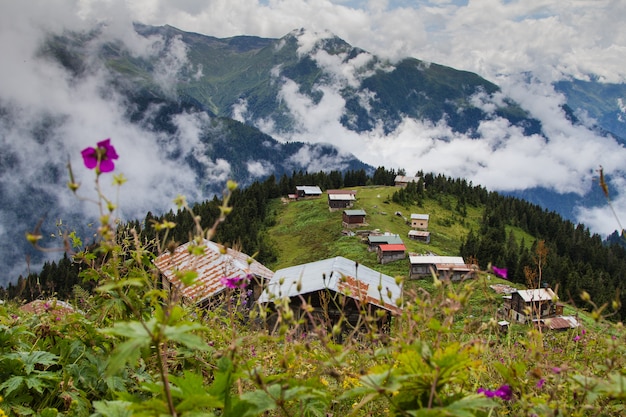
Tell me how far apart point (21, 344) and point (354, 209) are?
8726 centimetres

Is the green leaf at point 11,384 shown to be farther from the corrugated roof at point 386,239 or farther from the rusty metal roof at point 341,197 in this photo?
the rusty metal roof at point 341,197

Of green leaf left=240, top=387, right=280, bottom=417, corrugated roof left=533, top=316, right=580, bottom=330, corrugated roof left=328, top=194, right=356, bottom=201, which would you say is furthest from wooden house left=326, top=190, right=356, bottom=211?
green leaf left=240, top=387, right=280, bottom=417

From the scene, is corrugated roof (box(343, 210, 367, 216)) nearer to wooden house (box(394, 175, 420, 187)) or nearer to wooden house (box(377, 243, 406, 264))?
wooden house (box(377, 243, 406, 264))

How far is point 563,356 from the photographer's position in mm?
4422

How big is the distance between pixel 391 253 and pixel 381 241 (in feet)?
12.6

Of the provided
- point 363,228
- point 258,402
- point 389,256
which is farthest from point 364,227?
point 258,402

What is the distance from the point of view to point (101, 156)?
2070 mm

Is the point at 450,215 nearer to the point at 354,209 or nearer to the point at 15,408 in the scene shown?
the point at 354,209

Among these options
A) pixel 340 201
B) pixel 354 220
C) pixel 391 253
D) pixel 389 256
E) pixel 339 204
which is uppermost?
pixel 340 201

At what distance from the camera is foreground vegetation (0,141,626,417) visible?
7.06 feet

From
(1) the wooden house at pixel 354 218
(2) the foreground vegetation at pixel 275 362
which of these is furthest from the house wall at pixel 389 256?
(2) the foreground vegetation at pixel 275 362

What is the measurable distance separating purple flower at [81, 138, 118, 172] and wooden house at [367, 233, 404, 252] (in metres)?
70.5

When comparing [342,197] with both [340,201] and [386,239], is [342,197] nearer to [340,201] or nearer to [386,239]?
[340,201]

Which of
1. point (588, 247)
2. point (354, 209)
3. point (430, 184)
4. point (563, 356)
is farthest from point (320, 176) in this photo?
point (563, 356)
